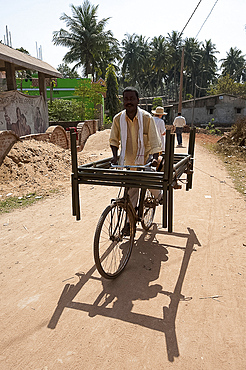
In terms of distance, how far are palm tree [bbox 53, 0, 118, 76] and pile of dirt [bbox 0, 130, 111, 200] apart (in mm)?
29333

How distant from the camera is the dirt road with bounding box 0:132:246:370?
2.11m

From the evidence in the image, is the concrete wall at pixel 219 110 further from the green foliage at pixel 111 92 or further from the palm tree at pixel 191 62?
the palm tree at pixel 191 62

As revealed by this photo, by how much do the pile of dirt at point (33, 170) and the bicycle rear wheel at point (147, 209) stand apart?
301 cm

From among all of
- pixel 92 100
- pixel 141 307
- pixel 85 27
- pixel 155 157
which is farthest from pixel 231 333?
pixel 85 27

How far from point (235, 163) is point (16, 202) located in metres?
7.76

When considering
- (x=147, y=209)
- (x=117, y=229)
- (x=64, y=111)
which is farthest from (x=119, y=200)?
(x=64, y=111)

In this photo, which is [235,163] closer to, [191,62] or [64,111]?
[64,111]

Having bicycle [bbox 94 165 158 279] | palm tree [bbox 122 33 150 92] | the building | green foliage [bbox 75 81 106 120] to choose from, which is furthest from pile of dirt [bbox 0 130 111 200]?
palm tree [bbox 122 33 150 92]

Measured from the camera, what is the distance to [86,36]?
1352 inches

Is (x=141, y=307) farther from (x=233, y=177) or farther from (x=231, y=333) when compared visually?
(x=233, y=177)

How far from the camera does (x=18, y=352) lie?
214 cm

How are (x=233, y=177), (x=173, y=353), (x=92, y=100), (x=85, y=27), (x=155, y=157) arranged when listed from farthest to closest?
(x=85, y=27)
(x=92, y=100)
(x=233, y=177)
(x=155, y=157)
(x=173, y=353)

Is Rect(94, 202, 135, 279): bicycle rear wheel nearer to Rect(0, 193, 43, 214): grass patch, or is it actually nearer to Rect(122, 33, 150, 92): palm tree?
Rect(0, 193, 43, 214): grass patch

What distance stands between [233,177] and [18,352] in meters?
7.23
